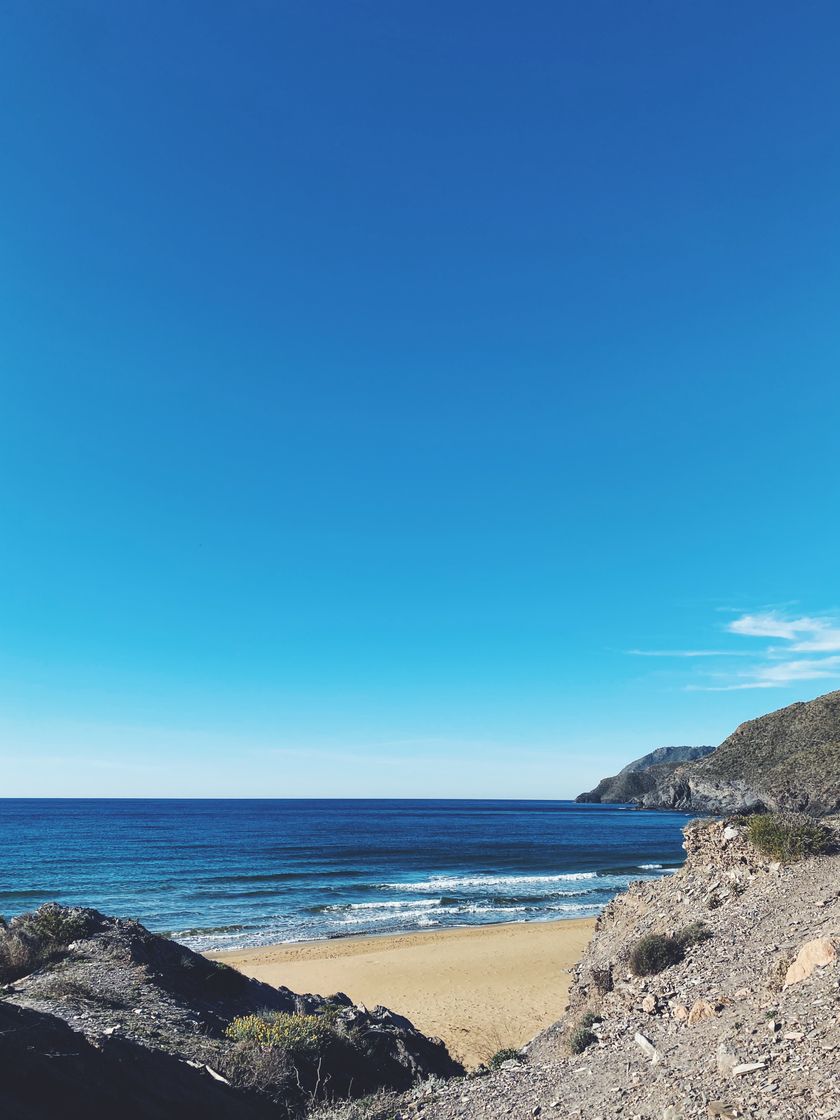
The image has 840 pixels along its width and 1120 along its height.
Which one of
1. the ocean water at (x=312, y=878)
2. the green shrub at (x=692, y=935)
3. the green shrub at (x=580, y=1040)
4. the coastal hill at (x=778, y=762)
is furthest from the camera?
the coastal hill at (x=778, y=762)

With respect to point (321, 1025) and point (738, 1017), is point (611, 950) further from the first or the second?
point (321, 1025)

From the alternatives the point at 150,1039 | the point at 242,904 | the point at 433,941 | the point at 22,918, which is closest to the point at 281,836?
the point at 242,904

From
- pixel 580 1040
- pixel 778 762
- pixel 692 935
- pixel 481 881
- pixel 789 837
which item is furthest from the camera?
pixel 778 762

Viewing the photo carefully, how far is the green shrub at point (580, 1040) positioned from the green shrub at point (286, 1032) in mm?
4953

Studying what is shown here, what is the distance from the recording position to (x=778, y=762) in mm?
78312

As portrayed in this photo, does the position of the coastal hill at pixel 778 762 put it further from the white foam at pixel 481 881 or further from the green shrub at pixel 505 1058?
the green shrub at pixel 505 1058

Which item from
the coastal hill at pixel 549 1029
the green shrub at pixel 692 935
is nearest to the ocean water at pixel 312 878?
the coastal hill at pixel 549 1029

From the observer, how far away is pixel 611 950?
13648 millimetres

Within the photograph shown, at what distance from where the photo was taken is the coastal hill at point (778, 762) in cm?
5909

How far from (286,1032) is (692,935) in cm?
790

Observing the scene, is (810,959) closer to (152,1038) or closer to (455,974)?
(152,1038)

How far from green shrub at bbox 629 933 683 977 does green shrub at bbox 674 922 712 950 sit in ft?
0.31

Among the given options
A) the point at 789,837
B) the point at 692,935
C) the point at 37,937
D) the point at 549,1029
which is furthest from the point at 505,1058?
the point at 37,937

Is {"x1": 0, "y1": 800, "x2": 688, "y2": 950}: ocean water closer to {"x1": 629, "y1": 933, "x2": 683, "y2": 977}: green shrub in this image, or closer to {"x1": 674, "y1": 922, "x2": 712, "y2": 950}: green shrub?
{"x1": 629, "y1": 933, "x2": 683, "y2": 977}: green shrub
